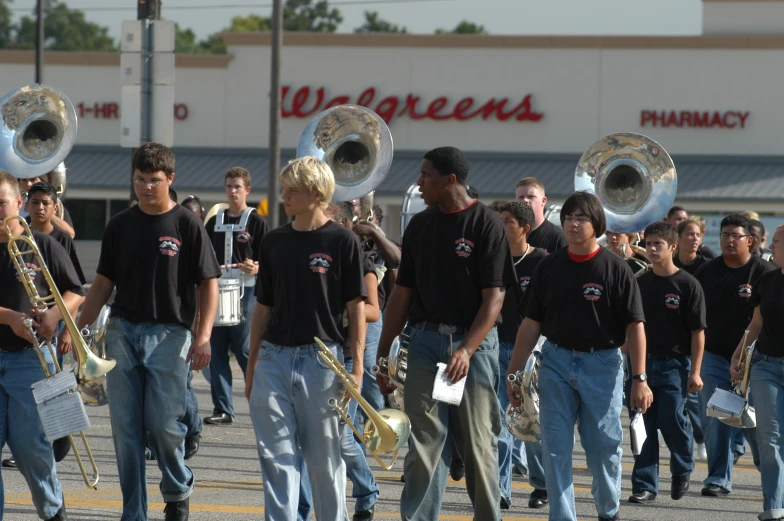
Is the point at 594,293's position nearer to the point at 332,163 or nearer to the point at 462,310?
the point at 462,310

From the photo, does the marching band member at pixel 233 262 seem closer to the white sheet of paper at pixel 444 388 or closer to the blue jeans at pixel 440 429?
the blue jeans at pixel 440 429

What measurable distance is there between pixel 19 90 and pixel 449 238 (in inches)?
250

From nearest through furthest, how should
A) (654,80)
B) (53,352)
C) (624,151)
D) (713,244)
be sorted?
1. (53,352)
2. (624,151)
3. (713,244)
4. (654,80)

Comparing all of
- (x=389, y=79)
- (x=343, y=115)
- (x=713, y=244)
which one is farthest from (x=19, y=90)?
(x=389, y=79)

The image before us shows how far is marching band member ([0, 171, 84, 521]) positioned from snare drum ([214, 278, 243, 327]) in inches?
153

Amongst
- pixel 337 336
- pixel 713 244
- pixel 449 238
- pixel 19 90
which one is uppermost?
pixel 19 90

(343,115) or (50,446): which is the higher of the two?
(343,115)

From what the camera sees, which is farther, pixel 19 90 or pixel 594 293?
pixel 19 90

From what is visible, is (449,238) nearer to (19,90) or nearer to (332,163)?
(332,163)

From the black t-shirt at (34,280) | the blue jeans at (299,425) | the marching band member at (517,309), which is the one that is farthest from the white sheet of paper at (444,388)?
the black t-shirt at (34,280)

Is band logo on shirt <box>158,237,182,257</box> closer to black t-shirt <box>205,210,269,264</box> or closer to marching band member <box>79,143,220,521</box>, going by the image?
marching band member <box>79,143,220,521</box>

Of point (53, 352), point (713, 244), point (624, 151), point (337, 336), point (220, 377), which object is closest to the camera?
point (337, 336)

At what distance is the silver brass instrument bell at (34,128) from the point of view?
11.0 meters

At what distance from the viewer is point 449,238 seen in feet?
21.1
